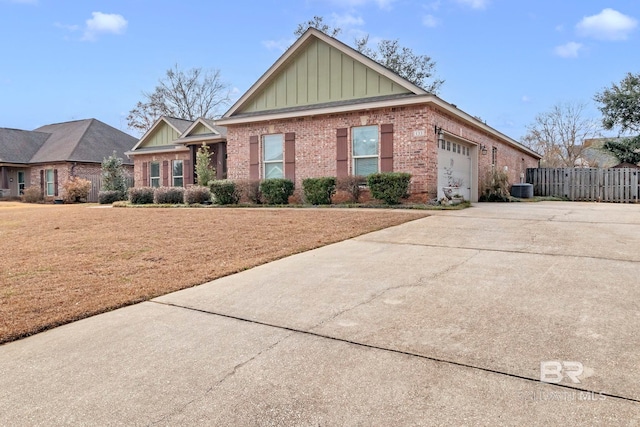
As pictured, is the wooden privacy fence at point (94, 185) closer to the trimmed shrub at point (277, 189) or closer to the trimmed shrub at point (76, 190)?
the trimmed shrub at point (76, 190)

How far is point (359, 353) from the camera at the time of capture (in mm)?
2801

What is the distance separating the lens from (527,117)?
3566 centimetres

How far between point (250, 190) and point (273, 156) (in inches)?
72.9

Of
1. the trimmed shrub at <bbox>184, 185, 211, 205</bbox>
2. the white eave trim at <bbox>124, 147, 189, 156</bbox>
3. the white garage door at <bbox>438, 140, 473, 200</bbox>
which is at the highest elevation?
the white eave trim at <bbox>124, 147, 189, 156</bbox>

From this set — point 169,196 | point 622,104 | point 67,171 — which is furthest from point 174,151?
point 622,104

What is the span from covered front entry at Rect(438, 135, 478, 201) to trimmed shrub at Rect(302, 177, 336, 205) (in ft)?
12.5

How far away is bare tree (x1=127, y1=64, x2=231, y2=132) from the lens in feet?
129

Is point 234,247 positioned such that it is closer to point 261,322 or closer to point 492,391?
point 261,322

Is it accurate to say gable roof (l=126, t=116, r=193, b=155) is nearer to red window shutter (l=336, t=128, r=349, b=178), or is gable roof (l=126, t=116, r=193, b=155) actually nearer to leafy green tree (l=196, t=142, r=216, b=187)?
leafy green tree (l=196, t=142, r=216, b=187)

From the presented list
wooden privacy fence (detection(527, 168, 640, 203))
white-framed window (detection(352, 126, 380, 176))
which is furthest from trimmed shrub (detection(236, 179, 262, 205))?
wooden privacy fence (detection(527, 168, 640, 203))

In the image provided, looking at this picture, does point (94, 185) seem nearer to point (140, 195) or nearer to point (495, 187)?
point (140, 195)

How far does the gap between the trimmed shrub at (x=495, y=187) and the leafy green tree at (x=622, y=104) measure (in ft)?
41.4

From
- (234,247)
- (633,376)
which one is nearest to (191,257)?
(234,247)

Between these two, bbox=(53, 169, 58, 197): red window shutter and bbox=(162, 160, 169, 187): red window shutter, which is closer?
bbox=(162, 160, 169, 187): red window shutter
